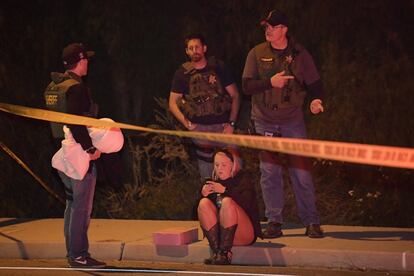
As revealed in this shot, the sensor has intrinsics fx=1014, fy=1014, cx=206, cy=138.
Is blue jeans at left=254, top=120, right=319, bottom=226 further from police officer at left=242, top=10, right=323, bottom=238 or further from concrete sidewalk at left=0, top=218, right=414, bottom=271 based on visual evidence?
concrete sidewalk at left=0, top=218, right=414, bottom=271

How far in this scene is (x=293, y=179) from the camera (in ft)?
32.7

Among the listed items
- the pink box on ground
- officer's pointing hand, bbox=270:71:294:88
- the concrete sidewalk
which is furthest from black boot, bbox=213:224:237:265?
officer's pointing hand, bbox=270:71:294:88

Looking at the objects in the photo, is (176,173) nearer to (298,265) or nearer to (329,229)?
(329,229)

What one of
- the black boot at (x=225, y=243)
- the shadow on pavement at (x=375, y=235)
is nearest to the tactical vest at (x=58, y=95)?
the black boot at (x=225, y=243)

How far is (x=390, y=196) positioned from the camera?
38.9ft

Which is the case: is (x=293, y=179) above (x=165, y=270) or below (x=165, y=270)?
above

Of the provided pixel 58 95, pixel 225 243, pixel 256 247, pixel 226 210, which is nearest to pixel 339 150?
pixel 226 210

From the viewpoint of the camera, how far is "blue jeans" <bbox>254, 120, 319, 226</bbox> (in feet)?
32.2

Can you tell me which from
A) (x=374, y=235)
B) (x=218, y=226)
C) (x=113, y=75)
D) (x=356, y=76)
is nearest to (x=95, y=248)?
(x=218, y=226)

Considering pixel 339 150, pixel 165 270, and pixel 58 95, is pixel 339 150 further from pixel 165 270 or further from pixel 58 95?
pixel 58 95

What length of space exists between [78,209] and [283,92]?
92.6 inches

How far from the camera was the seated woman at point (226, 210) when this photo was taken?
29.0ft

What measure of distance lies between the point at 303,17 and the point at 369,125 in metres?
1.63

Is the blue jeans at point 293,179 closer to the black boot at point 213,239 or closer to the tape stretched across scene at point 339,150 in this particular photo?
the black boot at point 213,239
